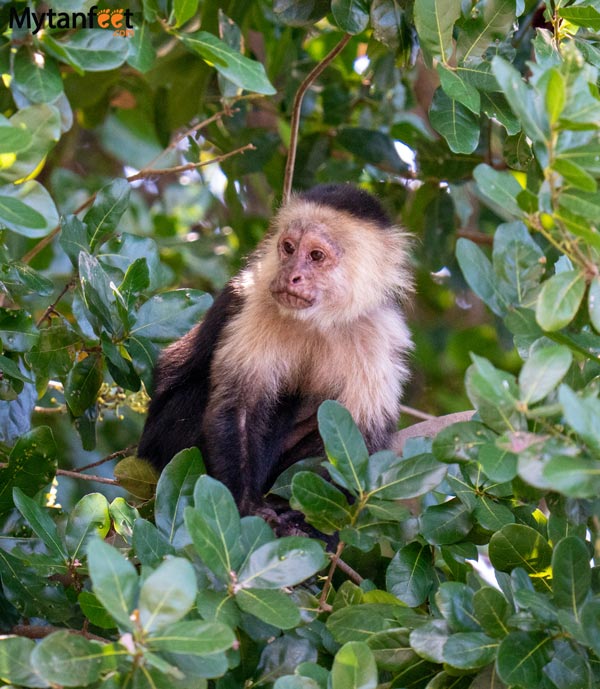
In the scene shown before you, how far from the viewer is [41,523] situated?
2484 millimetres

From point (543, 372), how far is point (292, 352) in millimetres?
1892

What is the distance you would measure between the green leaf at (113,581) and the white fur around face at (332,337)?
1.85 meters

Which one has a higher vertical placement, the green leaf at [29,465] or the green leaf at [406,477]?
the green leaf at [406,477]

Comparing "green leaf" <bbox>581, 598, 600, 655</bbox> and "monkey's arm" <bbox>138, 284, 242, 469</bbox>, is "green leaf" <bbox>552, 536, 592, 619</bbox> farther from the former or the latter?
"monkey's arm" <bbox>138, 284, 242, 469</bbox>

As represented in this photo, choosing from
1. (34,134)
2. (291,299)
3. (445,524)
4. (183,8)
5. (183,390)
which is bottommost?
(183,390)

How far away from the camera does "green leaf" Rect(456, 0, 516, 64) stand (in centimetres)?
298

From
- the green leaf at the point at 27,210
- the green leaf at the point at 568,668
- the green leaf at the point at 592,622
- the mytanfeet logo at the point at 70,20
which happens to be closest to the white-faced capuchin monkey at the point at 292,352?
the mytanfeet logo at the point at 70,20

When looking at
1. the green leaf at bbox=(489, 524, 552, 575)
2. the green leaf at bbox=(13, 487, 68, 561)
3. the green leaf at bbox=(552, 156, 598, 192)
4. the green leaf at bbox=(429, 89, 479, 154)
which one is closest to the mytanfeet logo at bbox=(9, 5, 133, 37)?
the green leaf at bbox=(429, 89, 479, 154)

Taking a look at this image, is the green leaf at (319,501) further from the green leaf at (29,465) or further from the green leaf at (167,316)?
the green leaf at (167,316)

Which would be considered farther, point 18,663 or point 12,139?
point 12,139

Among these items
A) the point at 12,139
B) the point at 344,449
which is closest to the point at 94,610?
the point at 344,449

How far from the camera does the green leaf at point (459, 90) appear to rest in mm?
2766

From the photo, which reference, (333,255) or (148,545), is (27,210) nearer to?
(148,545)

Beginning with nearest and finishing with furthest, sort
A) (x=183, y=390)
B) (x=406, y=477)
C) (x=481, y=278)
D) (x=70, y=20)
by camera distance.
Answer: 1. (x=481, y=278)
2. (x=406, y=477)
3. (x=70, y=20)
4. (x=183, y=390)
